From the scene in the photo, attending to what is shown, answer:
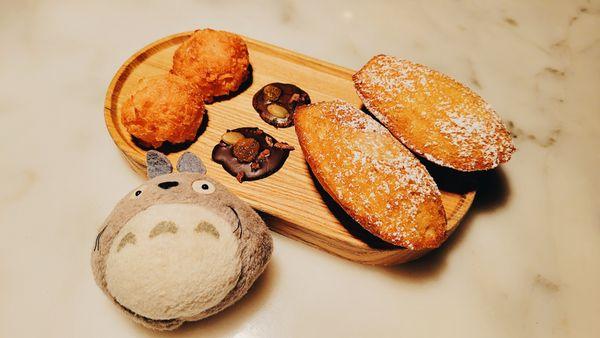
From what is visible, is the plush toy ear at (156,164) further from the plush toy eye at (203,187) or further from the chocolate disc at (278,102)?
the chocolate disc at (278,102)

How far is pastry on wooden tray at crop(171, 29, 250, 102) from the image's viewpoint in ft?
3.88

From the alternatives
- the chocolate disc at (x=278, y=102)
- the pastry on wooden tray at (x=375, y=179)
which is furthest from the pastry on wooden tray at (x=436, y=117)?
the chocolate disc at (x=278, y=102)

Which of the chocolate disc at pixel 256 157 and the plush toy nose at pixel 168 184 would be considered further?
the chocolate disc at pixel 256 157

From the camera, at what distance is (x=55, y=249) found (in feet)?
3.63

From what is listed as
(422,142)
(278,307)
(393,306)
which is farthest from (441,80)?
(278,307)

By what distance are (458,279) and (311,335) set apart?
0.39 metres

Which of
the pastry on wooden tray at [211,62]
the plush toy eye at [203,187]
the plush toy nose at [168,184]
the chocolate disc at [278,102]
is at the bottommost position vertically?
the chocolate disc at [278,102]

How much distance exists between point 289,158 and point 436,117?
1.24ft

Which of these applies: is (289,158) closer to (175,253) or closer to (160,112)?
(160,112)

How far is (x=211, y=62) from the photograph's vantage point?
1.18m

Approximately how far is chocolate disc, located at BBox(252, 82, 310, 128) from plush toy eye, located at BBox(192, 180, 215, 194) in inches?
14.0

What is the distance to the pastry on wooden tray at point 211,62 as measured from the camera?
3.88 ft

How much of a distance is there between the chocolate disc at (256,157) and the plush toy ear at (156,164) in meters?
0.16

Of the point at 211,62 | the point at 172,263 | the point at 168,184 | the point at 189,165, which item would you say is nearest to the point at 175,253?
the point at 172,263
